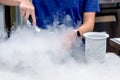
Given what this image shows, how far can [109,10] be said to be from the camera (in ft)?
9.05

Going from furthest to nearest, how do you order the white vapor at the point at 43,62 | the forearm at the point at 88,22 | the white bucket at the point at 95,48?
the forearm at the point at 88,22 < the white bucket at the point at 95,48 < the white vapor at the point at 43,62

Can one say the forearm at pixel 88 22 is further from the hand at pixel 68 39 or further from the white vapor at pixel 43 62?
the white vapor at pixel 43 62

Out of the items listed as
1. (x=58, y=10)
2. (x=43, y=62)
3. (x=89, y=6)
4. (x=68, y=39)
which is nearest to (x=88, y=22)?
(x=89, y=6)

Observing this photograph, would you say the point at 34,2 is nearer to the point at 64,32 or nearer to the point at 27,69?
the point at 64,32

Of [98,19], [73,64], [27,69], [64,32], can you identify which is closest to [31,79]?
[27,69]

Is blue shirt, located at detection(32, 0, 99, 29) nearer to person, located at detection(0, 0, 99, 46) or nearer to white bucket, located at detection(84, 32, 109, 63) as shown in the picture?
person, located at detection(0, 0, 99, 46)

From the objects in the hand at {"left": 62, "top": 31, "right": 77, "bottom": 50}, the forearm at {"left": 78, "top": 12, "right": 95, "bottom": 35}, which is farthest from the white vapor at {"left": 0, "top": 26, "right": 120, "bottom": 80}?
the forearm at {"left": 78, "top": 12, "right": 95, "bottom": 35}

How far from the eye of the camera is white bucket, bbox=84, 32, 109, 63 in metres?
1.21

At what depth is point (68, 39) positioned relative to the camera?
1279mm

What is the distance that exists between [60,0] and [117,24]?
132cm

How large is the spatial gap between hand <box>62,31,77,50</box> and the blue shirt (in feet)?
0.97

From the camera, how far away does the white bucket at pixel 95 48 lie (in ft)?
3.95

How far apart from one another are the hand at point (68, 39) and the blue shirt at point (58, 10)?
0.30 metres

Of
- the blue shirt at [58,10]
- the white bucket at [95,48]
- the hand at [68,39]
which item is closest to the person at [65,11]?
the blue shirt at [58,10]
